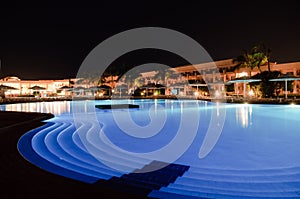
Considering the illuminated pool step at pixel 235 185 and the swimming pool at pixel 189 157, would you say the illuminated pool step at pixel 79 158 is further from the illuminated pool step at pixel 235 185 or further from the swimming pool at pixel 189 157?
the illuminated pool step at pixel 235 185

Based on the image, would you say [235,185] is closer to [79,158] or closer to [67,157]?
[79,158]

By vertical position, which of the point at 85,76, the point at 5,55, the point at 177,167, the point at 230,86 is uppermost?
the point at 5,55

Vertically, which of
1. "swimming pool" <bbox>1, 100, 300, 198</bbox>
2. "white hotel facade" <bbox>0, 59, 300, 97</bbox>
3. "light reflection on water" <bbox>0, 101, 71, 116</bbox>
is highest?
"white hotel facade" <bbox>0, 59, 300, 97</bbox>

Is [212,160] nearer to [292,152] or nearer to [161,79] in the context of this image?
[292,152]

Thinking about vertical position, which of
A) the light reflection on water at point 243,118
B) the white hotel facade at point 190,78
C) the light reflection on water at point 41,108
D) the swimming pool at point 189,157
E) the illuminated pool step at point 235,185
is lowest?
the illuminated pool step at point 235,185

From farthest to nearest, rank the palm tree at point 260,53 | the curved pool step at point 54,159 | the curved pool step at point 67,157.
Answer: the palm tree at point 260,53 < the curved pool step at point 67,157 < the curved pool step at point 54,159

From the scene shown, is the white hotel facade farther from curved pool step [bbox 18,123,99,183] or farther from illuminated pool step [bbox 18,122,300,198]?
curved pool step [bbox 18,123,99,183]

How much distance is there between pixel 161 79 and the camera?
43.8 m

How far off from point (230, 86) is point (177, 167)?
94.2 ft

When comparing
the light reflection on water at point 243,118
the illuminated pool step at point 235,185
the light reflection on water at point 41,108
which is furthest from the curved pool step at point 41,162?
the light reflection on water at point 41,108

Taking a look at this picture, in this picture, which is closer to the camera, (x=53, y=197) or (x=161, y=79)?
(x=53, y=197)

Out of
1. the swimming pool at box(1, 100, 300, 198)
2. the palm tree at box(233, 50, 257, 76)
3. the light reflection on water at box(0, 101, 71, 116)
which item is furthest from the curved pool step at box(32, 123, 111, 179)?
the palm tree at box(233, 50, 257, 76)

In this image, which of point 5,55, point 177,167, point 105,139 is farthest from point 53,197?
point 5,55

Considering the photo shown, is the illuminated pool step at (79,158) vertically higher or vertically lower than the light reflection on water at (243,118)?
lower
